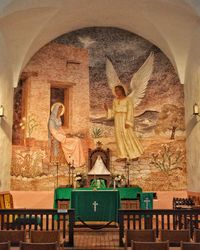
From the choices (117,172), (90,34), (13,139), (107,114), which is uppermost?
(90,34)

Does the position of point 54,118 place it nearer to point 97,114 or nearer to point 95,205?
point 97,114

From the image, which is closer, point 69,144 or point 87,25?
point 69,144

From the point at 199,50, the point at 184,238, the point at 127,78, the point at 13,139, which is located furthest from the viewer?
the point at 127,78

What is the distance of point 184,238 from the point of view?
5.77 metres

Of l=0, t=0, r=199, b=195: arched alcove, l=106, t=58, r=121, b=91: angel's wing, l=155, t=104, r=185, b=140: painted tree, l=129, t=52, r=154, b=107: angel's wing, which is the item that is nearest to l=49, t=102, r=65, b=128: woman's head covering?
l=0, t=0, r=199, b=195: arched alcove

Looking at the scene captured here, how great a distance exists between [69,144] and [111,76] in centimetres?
292

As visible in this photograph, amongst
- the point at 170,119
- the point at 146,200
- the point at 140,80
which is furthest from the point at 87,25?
the point at 146,200

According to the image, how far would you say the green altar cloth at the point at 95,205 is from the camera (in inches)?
372

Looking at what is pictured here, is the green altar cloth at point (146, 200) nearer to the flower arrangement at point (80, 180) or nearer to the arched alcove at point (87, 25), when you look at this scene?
the arched alcove at point (87, 25)

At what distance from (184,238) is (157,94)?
8.12 meters

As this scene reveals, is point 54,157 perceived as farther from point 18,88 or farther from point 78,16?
point 78,16

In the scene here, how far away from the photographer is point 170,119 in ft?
43.1

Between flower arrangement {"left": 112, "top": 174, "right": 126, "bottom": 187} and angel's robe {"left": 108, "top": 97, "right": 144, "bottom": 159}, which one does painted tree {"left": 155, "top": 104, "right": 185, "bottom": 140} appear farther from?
flower arrangement {"left": 112, "top": 174, "right": 126, "bottom": 187}

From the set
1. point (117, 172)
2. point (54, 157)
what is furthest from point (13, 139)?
point (117, 172)
